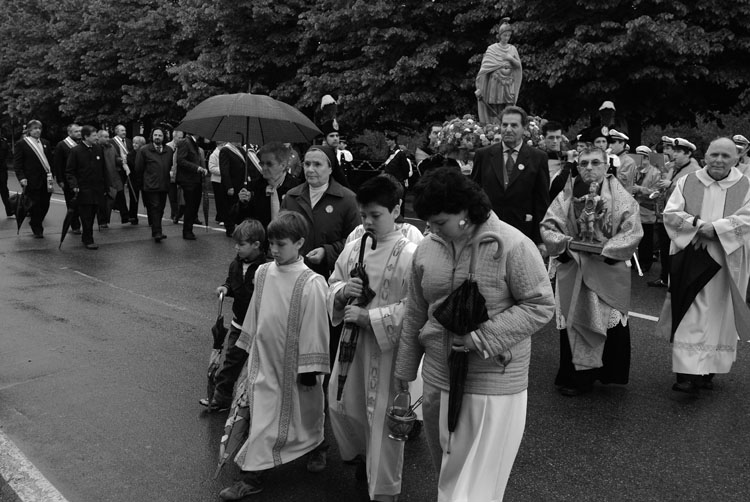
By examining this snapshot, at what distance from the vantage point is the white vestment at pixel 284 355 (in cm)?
412

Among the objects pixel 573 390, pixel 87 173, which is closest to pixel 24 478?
pixel 573 390

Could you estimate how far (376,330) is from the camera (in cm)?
384

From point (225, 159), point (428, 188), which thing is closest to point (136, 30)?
point (225, 159)

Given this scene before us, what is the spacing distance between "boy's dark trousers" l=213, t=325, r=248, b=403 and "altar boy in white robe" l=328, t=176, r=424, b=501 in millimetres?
1044

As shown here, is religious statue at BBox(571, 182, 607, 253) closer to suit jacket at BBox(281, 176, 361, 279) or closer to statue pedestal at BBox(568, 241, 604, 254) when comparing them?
statue pedestal at BBox(568, 241, 604, 254)

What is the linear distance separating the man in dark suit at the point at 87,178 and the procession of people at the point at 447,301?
20.6 ft

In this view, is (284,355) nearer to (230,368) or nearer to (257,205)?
(230,368)

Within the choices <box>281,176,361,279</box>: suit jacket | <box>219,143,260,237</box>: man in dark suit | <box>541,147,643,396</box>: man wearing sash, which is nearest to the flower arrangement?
<box>219,143,260,237</box>: man in dark suit

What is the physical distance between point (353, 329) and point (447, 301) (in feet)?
3.17

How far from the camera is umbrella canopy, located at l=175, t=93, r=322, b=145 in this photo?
616 centimetres

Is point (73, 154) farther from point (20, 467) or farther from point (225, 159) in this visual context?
point (20, 467)

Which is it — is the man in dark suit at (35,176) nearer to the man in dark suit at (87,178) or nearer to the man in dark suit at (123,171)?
the man in dark suit at (87,178)

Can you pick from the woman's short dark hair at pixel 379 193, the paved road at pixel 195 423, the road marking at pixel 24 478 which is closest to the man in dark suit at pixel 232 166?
the paved road at pixel 195 423

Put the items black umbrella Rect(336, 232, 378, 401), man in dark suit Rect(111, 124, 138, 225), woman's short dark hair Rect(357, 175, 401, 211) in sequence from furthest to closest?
man in dark suit Rect(111, 124, 138, 225) < black umbrella Rect(336, 232, 378, 401) < woman's short dark hair Rect(357, 175, 401, 211)
